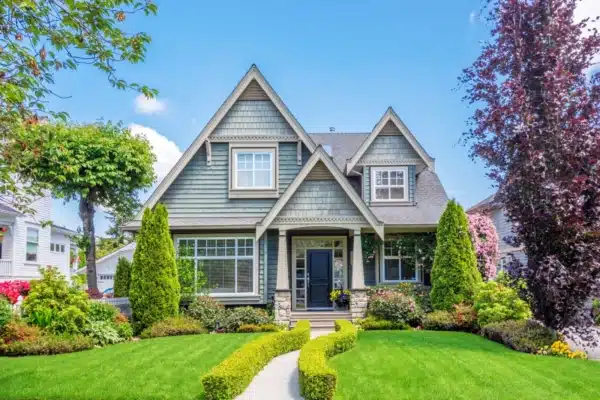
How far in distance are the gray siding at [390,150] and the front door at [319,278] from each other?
383 cm

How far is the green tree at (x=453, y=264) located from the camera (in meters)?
16.1

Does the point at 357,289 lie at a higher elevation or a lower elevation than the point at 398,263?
lower

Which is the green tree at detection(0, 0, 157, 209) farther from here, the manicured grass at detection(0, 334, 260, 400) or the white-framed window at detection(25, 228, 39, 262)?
the white-framed window at detection(25, 228, 39, 262)

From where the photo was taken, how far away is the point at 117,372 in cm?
916

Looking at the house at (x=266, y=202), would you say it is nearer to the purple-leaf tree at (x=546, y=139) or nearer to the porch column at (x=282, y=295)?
the porch column at (x=282, y=295)

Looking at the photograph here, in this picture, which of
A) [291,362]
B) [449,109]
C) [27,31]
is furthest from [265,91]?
[27,31]

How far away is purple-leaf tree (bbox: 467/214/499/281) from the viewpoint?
18.7 m

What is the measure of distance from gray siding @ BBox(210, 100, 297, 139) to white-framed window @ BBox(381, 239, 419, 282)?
534cm

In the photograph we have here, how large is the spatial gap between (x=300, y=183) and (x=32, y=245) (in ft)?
59.2

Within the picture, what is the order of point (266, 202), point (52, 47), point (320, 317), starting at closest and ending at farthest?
point (52, 47), point (320, 317), point (266, 202)

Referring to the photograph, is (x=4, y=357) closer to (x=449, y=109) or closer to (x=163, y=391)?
(x=163, y=391)

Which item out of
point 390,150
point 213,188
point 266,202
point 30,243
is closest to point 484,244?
point 390,150

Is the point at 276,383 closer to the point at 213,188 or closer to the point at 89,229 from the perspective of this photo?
the point at 213,188

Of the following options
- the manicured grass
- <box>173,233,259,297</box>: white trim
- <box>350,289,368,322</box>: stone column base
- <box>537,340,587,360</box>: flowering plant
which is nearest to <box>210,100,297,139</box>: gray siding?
<box>173,233,259,297</box>: white trim
